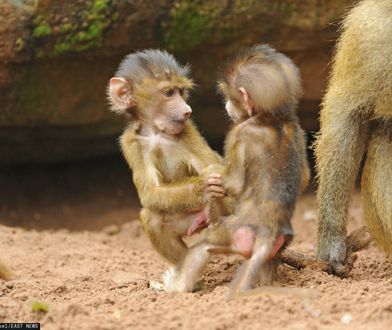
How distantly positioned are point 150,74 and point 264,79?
0.83 m

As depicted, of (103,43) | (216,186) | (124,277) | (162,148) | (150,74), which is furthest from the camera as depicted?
(103,43)

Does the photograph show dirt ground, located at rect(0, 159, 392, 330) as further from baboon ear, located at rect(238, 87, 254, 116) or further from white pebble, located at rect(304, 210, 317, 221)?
baboon ear, located at rect(238, 87, 254, 116)

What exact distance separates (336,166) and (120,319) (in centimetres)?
183

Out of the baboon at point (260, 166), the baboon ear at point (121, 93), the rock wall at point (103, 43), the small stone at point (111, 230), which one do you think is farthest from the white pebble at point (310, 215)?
the baboon at point (260, 166)

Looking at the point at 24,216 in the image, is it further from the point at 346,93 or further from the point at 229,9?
the point at 346,93

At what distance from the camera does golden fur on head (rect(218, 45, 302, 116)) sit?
160 inches

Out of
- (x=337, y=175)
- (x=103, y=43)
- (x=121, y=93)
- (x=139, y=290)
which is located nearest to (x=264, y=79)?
(x=121, y=93)

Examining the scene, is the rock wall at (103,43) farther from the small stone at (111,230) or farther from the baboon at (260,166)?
the baboon at (260,166)

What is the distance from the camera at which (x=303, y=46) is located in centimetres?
683

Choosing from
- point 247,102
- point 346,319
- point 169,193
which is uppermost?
point 247,102

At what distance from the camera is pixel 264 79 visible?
4090 mm

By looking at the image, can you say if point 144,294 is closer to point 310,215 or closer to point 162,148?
point 162,148

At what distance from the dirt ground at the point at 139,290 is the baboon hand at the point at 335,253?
13cm

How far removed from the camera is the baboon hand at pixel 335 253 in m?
4.88
